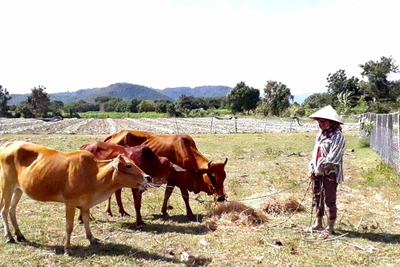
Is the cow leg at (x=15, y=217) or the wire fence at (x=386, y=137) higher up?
the wire fence at (x=386, y=137)

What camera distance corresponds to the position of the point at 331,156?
704 cm

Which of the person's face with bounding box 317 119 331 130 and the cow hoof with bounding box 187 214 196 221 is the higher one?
the person's face with bounding box 317 119 331 130

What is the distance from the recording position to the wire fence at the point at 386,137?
13546 millimetres

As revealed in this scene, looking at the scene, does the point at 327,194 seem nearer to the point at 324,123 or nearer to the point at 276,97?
the point at 324,123

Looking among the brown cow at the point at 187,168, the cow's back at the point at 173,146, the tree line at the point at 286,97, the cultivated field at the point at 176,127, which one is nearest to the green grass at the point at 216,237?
the brown cow at the point at 187,168

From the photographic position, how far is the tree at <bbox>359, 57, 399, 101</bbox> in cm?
6131

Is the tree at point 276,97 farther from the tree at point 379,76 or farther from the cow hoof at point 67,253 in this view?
the cow hoof at point 67,253

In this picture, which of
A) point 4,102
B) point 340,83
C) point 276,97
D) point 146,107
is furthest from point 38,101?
point 340,83

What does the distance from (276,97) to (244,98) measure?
14.2m

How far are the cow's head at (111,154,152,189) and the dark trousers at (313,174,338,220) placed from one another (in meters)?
3.41

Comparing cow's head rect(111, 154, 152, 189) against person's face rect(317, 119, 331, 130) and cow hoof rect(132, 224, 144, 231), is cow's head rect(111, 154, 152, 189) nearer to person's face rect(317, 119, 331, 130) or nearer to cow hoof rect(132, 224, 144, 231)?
cow hoof rect(132, 224, 144, 231)

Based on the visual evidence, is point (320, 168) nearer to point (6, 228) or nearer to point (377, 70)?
point (6, 228)

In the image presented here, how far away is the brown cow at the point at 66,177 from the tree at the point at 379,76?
61.6 meters

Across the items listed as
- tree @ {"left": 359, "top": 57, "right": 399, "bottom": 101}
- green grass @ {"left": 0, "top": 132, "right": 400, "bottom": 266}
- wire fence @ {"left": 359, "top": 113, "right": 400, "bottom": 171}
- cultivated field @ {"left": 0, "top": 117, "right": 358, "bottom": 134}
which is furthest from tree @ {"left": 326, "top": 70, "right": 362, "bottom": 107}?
green grass @ {"left": 0, "top": 132, "right": 400, "bottom": 266}
